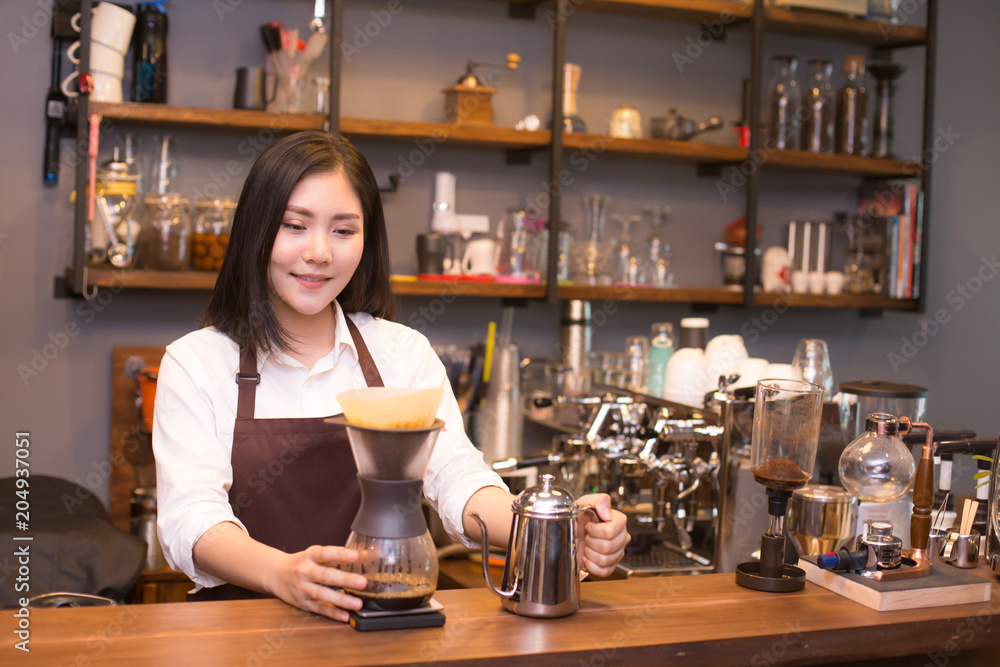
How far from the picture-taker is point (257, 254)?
1566mm

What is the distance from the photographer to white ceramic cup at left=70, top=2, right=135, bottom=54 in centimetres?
269

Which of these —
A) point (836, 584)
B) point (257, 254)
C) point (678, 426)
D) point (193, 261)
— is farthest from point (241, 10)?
point (836, 584)

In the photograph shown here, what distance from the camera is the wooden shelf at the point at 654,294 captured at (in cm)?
310

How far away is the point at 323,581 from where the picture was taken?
3.77 feet

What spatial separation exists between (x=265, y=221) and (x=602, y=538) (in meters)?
0.74

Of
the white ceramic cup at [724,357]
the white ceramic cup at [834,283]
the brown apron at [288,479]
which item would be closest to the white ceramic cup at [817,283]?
the white ceramic cup at [834,283]

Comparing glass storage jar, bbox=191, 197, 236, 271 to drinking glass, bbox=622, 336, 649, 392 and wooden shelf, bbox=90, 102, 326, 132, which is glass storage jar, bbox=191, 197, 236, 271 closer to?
wooden shelf, bbox=90, 102, 326, 132

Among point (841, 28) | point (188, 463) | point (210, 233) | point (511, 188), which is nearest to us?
point (188, 463)

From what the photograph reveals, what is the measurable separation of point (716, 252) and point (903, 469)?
2057 millimetres

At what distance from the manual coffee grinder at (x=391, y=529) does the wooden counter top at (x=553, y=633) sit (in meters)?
0.03

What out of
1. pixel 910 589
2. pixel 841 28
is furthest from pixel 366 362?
→ pixel 841 28

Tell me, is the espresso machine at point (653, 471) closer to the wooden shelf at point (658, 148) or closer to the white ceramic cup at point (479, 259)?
the white ceramic cup at point (479, 259)

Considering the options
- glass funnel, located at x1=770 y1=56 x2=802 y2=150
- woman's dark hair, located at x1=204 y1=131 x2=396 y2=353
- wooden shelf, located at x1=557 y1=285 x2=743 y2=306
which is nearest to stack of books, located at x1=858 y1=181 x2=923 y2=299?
glass funnel, located at x1=770 y1=56 x2=802 y2=150

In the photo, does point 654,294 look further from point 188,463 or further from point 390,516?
point 390,516
